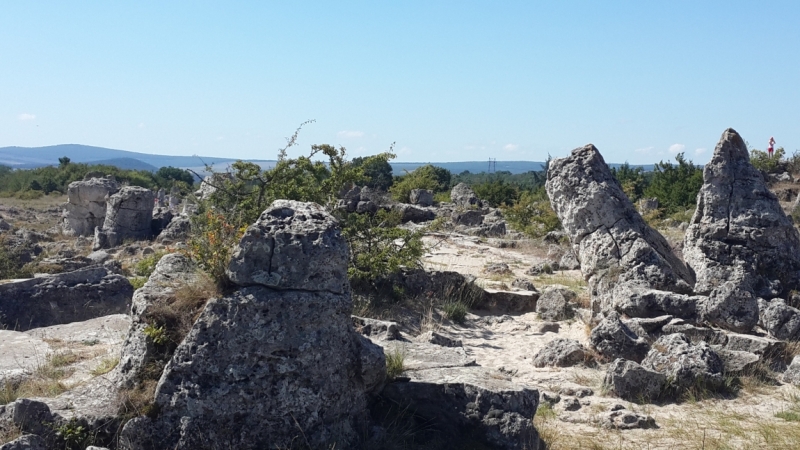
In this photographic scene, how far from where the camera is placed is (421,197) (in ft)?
92.3

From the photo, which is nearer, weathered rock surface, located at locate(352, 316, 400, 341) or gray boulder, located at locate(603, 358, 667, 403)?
gray boulder, located at locate(603, 358, 667, 403)

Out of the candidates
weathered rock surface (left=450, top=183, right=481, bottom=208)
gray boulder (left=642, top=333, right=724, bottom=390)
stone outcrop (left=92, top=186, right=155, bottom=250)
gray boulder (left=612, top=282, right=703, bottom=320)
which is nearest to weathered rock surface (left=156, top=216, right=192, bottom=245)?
stone outcrop (left=92, top=186, right=155, bottom=250)

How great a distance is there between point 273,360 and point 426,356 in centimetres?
179

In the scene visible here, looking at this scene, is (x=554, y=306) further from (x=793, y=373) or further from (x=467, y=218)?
(x=467, y=218)

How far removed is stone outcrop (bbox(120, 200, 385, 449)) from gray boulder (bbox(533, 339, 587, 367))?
3.32 m

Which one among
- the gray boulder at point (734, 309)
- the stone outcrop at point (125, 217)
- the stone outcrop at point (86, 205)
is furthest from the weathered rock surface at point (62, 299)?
the stone outcrop at point (86, 205)

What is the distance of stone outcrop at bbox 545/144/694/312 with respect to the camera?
9328 mm

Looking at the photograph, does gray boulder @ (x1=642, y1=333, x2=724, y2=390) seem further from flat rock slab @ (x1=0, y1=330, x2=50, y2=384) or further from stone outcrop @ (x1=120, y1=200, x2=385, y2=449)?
flat rock slab @ (x1=0, y1=330, x2=50, y2=384)

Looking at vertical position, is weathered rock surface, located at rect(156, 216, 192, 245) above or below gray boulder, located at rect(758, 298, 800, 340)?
below

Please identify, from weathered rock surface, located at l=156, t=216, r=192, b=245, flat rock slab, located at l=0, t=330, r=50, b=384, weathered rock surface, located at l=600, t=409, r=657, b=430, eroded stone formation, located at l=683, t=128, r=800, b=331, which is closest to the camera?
weathered rock surface, located at l=600, t=409, r=657, b=430

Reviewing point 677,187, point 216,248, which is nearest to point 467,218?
point 677,187

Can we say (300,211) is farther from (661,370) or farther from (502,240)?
(502,240)

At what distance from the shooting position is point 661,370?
22.6ft

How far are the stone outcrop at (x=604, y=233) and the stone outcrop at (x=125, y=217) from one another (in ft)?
45.0
